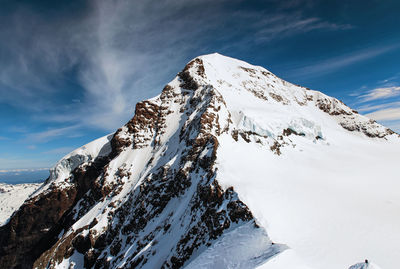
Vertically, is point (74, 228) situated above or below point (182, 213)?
below

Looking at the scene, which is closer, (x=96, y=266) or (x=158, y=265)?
(x=158, y=265)

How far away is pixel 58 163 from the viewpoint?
193 feet

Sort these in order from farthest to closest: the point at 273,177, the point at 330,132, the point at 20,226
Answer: the point at 330,132 < the point at 20,226 < the point at 273,177

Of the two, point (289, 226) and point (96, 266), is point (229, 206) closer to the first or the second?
point (289, 226)

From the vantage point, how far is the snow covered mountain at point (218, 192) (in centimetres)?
1717

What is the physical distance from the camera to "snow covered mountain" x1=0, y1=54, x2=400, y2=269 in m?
17.2

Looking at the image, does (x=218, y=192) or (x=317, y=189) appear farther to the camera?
(x=317, y=189)

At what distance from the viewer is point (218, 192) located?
23.2 meters

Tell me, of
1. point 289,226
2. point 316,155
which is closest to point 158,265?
point 289,226

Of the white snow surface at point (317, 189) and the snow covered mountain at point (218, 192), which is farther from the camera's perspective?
the snow covered mountain at point (218, 192)

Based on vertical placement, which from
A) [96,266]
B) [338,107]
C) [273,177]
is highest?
[338,107]

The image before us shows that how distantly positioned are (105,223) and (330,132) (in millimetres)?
69423

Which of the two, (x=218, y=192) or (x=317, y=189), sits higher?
(x=218, y=192)

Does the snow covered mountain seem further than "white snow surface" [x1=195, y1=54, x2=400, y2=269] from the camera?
Yes
